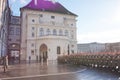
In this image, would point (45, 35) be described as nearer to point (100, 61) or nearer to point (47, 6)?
point (47, 6)

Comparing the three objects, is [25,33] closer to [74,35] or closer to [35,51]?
[35,51]

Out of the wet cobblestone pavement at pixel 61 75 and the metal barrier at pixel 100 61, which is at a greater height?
the metal barrier at pixel 100 61

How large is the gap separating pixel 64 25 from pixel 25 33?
486 inches

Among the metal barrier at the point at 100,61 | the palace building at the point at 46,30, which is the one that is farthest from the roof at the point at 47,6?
the metal barrier at the point at 100,61

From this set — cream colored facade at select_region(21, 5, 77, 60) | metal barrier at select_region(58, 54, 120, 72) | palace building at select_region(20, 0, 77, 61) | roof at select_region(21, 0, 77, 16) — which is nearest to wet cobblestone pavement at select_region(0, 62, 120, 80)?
metal barrier at select_region(58, 54, 120, 72)

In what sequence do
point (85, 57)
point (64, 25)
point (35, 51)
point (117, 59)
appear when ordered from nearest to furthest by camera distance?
point (117, 59) < point (85, 57) < point (35, 51) < point (64, 25)

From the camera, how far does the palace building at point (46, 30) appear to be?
50.0m

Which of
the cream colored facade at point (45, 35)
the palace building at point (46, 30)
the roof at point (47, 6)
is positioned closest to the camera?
the cream colored facade at point (45, 35)

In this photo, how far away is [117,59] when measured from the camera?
51.2 feet

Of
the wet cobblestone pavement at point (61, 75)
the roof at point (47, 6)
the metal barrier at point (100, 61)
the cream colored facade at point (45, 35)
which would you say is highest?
the roof at point (47, 6)

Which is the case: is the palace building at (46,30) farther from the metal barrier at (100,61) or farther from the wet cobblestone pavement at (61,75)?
the wet cobblestone pavement at (61,75)

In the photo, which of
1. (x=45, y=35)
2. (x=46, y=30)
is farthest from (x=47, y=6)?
(x=45, y=35)

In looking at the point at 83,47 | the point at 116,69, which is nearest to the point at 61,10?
the point at 116,69

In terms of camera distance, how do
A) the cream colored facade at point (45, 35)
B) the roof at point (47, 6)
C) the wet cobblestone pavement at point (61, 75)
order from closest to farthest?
1. the wet cobblestone pavement at point (61, 75)
2. the cream colored facade at point (45, 35)
3. the roof at point (47, 6)
